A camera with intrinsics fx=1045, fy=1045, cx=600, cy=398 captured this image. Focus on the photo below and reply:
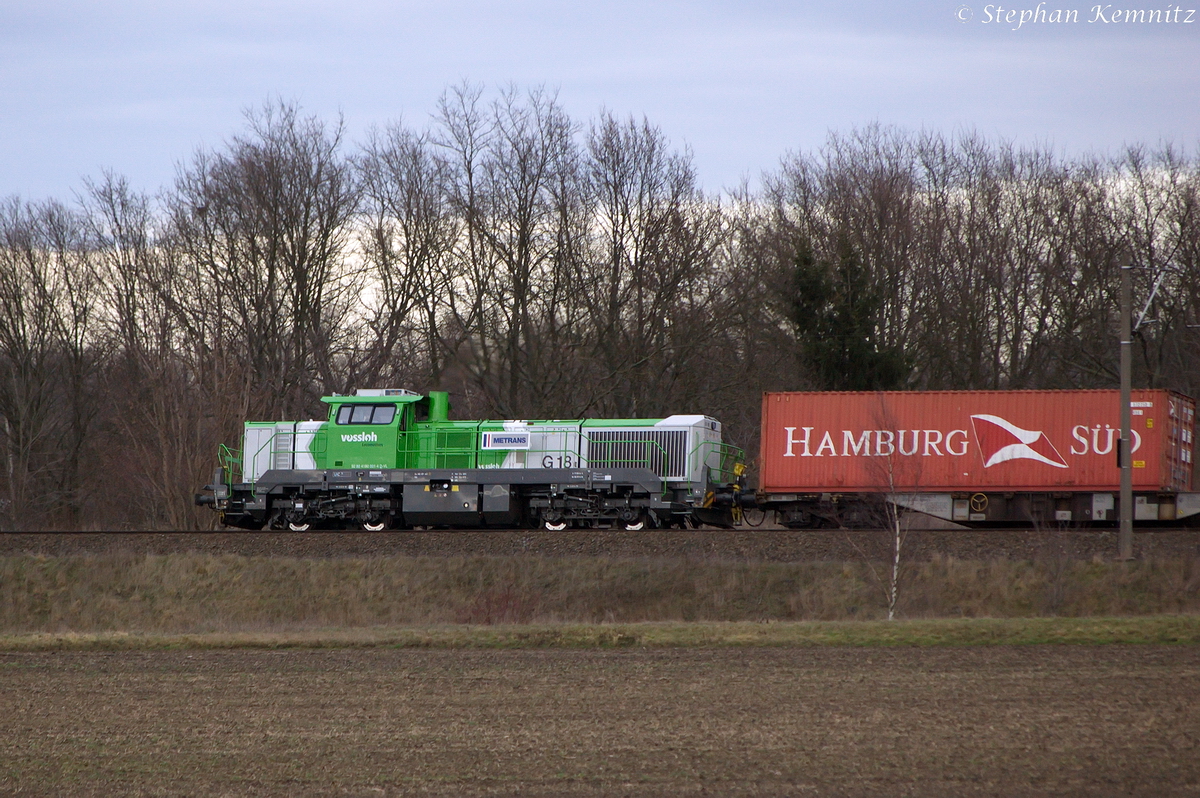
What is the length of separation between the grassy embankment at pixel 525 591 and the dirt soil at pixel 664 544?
0.40m

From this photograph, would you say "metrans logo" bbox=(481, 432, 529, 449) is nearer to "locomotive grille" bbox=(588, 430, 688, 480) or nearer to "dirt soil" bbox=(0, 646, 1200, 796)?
"locomotive grille" bbox=(588, 430, 688, 480)

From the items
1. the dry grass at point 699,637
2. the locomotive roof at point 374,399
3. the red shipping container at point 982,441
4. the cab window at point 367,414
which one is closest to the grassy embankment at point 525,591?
the dry grass at point 699,637

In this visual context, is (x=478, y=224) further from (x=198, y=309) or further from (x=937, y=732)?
(x=937, y=732)

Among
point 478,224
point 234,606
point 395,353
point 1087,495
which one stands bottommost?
point 234,606

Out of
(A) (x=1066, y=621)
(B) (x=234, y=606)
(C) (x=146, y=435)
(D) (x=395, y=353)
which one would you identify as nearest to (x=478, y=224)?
(D) (x=395, y=353)

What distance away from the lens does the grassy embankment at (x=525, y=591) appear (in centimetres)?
2052

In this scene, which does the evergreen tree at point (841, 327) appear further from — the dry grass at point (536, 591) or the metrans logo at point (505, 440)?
the dry grass at point (536, 591)

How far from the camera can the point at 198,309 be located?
41.5m

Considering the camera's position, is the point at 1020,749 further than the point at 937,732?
No

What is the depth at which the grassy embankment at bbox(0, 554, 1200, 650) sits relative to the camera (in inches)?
808

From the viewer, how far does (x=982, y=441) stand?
24203 millimetres

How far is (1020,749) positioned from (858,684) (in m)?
3.04

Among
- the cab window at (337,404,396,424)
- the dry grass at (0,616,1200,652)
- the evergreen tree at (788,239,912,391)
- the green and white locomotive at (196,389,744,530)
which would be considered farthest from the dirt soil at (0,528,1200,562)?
the evergreen tree at (788,239,912,391)

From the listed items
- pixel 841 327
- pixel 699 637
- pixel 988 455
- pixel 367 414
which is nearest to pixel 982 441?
pixel 988 455
